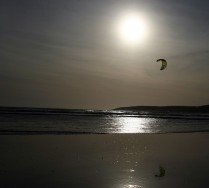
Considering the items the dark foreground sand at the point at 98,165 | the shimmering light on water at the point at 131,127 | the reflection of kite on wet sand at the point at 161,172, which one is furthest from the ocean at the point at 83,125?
the reflection of kite on wet sand at the point at 161,172

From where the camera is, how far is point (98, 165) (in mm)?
11578

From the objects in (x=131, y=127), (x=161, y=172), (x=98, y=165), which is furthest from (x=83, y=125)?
(x=161, y=172)

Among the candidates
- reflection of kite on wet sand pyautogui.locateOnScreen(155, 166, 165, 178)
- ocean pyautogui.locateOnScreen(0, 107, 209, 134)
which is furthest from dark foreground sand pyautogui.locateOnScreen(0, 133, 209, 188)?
ocean pyautogui.locateOnScreen(0, 107, 209, 134)

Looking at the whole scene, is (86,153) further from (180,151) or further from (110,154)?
(180,151)

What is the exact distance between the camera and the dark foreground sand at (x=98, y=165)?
9.15 m

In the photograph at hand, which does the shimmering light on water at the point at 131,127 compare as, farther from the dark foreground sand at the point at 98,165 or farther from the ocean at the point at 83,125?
the dark foreground sand at the point at 98,165

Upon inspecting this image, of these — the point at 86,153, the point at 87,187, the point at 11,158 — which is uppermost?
the point at 86,153

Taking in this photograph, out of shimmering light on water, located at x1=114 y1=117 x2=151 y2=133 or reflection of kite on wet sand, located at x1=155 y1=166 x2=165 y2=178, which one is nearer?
reflection of kite on wet sand, located at x1=155 y1=166 x2=165 y2=178

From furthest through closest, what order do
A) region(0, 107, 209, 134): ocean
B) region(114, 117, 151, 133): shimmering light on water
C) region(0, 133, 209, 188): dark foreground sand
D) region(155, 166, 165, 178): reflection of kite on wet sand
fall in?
region(114, 117, 151, 133): shimmering light on water
region(0, 107, 209, 134): ocean
region(155, 166, 165, 178): reflection of kite on wet sand
region(0, 133, 209, 188): dark foreground sand

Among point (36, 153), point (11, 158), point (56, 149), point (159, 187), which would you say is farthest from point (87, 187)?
point (56, 149)

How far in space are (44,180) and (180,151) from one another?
7597 millimetres

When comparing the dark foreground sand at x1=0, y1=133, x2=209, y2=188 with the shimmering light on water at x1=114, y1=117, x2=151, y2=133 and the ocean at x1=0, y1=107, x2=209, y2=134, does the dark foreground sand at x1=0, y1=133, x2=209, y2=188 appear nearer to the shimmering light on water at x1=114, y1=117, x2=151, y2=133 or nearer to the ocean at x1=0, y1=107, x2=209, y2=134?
the ocean at x1=0, y1=107, x2=209, y2=134

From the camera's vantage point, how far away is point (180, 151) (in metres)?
15.2

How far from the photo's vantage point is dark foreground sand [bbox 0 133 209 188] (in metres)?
9.15
